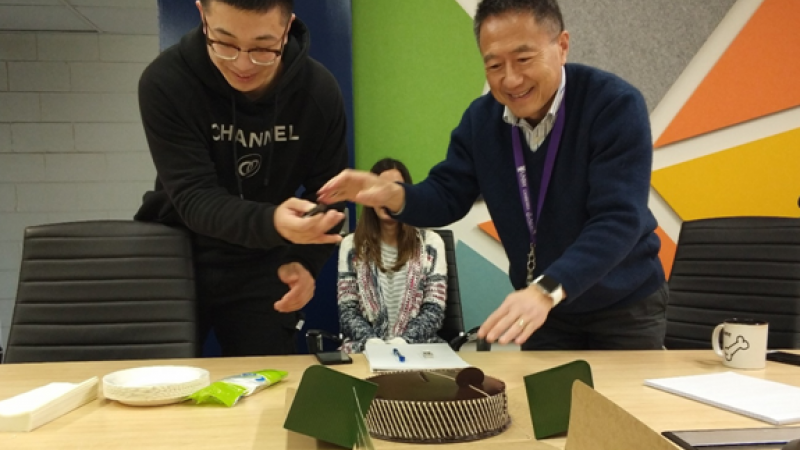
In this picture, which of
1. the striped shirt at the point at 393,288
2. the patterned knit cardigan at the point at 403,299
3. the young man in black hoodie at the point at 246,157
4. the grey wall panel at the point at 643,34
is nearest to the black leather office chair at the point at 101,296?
the young man in black hoodie at the point at 246,157

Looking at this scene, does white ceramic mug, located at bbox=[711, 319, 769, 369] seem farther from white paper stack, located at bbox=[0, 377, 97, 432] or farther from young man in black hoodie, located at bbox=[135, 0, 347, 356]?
white paper stack, located at bbox=[0, 377, 97, 432]

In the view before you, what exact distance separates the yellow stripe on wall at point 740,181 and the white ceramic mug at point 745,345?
1952 mm

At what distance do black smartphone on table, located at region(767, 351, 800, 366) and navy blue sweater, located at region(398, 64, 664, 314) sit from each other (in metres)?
0.29

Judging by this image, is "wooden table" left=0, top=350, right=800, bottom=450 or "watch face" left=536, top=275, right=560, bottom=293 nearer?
"wooden table" left=0, top=350, right=800, bottom=450

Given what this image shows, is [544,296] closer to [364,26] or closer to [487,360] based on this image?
[487,360]

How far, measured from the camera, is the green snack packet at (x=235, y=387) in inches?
40.8

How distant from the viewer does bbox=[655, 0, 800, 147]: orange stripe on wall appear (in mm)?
3045

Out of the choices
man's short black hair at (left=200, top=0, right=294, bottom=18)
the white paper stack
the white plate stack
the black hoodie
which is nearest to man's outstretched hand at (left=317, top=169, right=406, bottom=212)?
the black hoodie

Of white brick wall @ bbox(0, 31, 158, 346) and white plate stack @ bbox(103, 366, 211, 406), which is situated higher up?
white brick wall @ bbox(0, 31, 158, 346)

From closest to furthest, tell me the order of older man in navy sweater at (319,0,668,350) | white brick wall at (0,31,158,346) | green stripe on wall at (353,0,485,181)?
1. older man in navy sweater at (319,0,668,350)
2. green stripe on wall at (353,0,485,181)
3. white brick wall at (0,31,158,346)

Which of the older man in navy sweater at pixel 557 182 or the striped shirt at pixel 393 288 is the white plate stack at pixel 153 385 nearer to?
the older man in navy sweater at pixel 557 182

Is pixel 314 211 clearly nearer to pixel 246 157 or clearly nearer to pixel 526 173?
pixel 246 157

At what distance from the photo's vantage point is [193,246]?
1722mm

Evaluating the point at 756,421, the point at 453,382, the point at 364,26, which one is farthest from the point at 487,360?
the point at 364,26
